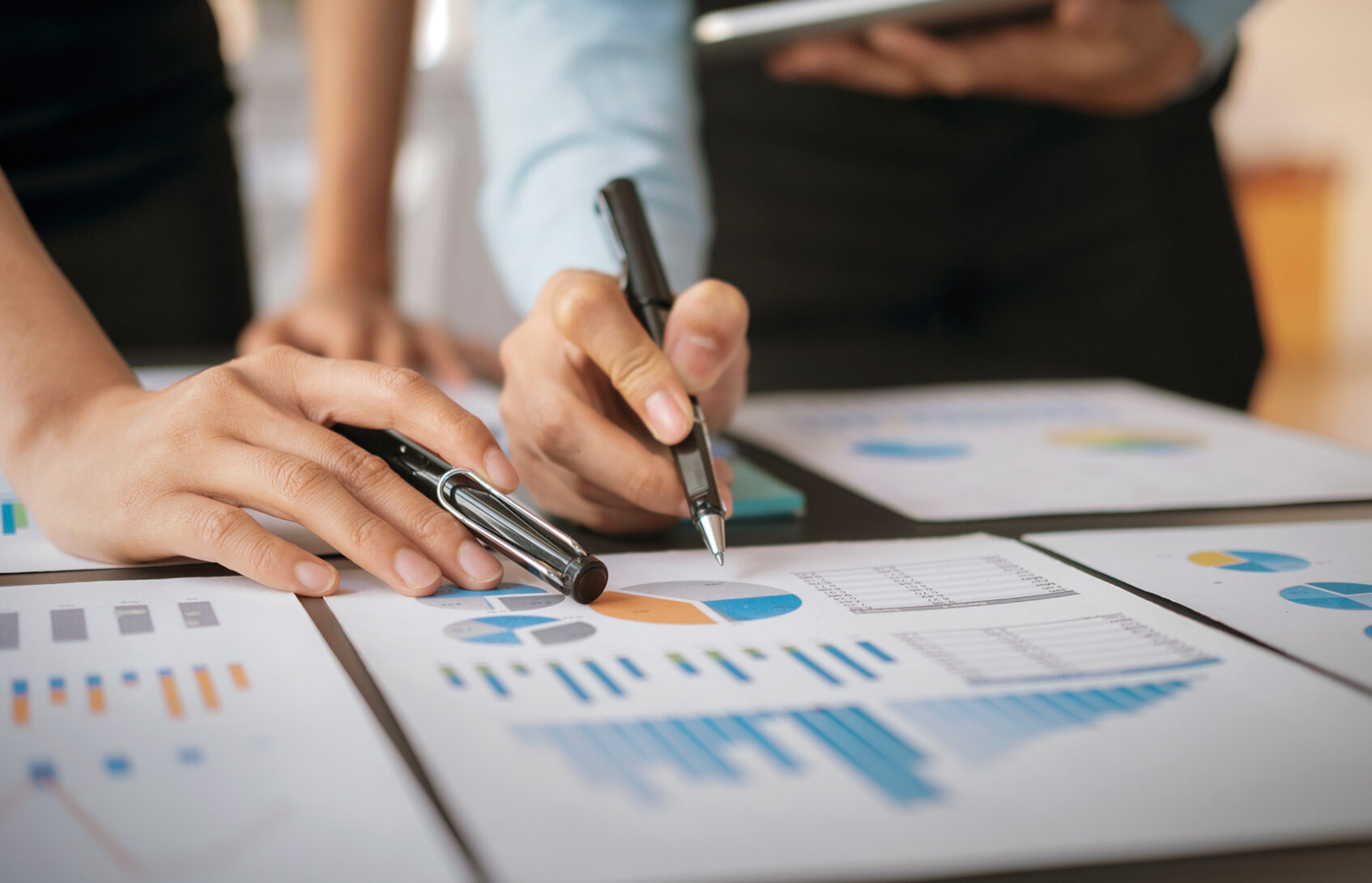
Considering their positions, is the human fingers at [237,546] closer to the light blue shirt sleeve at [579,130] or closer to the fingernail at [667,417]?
the fingernail at [667,417]

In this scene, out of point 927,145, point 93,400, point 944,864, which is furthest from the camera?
point 927,145

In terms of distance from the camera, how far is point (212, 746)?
328mm

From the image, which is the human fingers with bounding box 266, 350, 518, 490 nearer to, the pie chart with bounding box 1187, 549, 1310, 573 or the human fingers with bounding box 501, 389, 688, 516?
the human fingers with bounding box 501, 389, 688, 516

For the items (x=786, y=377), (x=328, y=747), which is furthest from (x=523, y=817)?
(x=786, y=377)

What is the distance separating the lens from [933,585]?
50cm

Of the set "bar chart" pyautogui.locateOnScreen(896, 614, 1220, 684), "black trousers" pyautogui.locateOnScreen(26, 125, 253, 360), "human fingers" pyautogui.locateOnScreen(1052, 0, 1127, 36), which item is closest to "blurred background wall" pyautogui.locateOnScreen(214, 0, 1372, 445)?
"black trousers" pyautogui.locateOnScreen(26, 125, 253, 360)

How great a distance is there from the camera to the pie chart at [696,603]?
0.46 metres

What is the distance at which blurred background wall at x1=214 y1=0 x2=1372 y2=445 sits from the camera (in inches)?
113

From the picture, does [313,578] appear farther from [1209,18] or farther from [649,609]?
[1209,18]

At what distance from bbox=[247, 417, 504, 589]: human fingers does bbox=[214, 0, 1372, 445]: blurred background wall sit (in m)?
2.37

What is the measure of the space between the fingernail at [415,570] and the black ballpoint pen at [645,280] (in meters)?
0.13

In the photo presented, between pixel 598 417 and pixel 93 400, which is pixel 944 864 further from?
pixel 93 400

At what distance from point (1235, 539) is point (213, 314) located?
1.02 metres

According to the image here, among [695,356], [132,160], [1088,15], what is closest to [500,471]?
[695,356]
